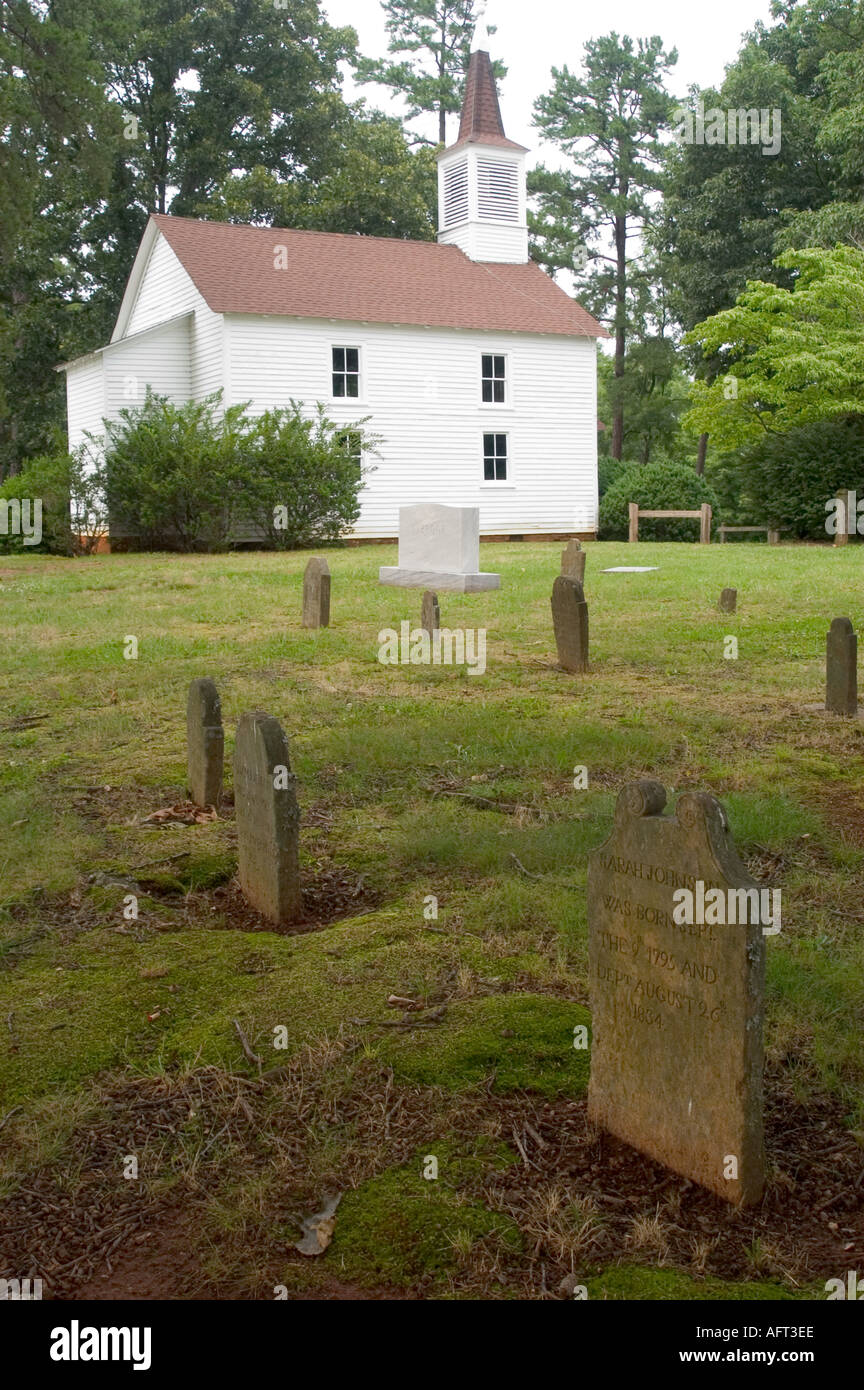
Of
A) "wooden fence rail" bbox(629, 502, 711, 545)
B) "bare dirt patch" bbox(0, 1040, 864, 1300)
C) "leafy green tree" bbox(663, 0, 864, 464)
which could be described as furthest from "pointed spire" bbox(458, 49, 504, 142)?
"bare dirt patch" bbox(0, 1040, 864, 1300)

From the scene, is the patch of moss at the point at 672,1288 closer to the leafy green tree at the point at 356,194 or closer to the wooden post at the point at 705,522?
the wooden post at the point at 705,522

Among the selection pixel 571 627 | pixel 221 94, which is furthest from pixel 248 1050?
pixel 221 94

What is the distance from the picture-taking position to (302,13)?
143 ft

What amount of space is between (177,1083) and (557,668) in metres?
7.92

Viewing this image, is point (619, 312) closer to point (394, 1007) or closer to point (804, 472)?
point (804, 472)

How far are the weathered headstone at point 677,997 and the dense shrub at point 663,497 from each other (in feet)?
101

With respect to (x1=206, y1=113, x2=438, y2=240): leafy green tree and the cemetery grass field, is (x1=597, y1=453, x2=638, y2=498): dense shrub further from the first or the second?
the cemetery grass field

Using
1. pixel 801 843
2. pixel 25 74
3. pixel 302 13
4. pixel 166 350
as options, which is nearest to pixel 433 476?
pixel 166 350

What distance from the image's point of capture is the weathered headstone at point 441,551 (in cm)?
1762

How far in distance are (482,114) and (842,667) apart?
3083cm

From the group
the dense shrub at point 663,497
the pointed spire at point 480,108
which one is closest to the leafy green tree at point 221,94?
the pointed spire at point 480,108

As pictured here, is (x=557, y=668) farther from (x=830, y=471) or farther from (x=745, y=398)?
(x=745, y=398)

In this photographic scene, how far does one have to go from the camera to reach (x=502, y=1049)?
14.7 ft

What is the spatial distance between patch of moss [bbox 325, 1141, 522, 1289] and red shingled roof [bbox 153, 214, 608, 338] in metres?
27.6
